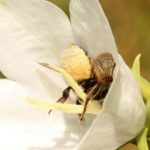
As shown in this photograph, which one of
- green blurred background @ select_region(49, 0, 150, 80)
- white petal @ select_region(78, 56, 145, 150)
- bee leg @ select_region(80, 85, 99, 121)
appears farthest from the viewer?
green blurred background @ select_region(49, 0, 150, 80)

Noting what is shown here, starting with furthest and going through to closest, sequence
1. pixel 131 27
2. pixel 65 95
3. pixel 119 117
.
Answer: pixel 131 27
pixel 65 95
pixel 119 117

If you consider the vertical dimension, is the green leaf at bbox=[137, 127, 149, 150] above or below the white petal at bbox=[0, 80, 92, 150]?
above

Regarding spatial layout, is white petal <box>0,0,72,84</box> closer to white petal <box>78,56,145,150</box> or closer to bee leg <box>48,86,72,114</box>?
bee leg <box>48,86,72,114</box>

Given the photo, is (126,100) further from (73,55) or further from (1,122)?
(1,122)

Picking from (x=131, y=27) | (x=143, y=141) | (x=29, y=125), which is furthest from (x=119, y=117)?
(x=131, y=27)

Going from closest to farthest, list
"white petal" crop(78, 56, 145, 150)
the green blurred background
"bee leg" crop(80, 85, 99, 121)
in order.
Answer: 1. "white petal" crop(78, 56, 145, 150)
2. "bee leg" crop(80, 85, 99, 121)
3. the green blurred background

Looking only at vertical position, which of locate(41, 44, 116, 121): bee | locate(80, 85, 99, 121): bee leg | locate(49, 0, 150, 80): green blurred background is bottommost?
locate(49, 0, 150, 80): green blurred background

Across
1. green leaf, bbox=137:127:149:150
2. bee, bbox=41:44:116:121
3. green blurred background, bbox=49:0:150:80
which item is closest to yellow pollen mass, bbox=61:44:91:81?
bee, bbox=41:44:116:121

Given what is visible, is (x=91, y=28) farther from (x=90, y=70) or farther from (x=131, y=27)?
(x=131, y=27)
